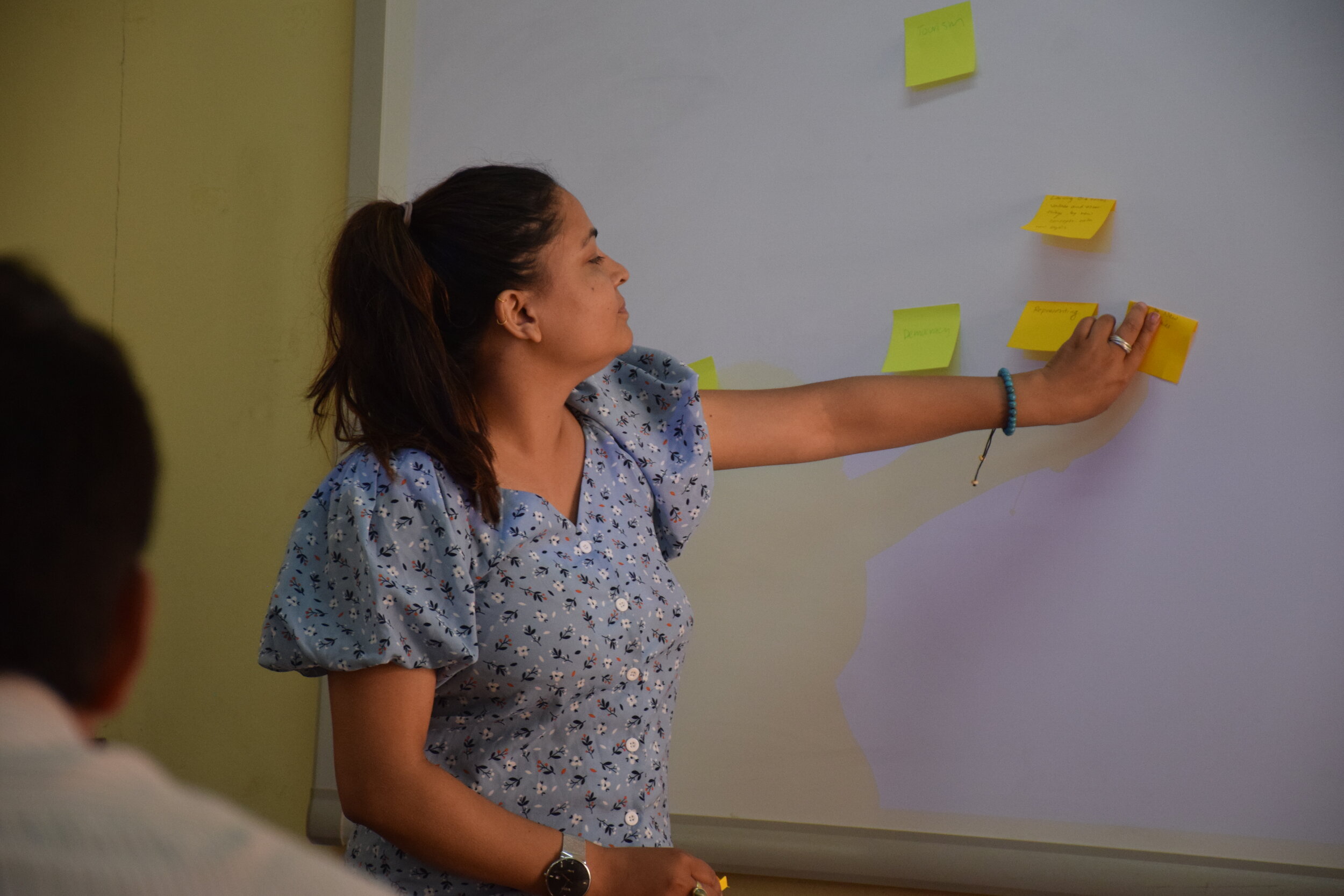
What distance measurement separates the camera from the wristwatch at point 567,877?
984mm

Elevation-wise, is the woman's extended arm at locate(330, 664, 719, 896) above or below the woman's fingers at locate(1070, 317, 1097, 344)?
below

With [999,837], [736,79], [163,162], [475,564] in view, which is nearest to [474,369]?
[475,564]

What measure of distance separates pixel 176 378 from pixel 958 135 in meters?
1.32

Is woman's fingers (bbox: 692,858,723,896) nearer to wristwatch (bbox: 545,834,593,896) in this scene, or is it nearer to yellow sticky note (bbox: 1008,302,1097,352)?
wristwatch (bbox: 545,834,593,896)

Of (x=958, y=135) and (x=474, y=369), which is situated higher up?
(x=958, y=135)

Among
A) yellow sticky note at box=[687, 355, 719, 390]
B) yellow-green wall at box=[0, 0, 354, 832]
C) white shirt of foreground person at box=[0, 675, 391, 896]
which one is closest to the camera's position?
white shirt of foreground person at box=[0, 675, 391, 896]

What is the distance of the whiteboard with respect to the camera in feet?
3.97

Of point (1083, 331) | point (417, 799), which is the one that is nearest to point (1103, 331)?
point (1083, 331)

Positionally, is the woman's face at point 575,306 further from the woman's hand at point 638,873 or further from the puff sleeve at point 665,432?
the woman's hand at point 638,873

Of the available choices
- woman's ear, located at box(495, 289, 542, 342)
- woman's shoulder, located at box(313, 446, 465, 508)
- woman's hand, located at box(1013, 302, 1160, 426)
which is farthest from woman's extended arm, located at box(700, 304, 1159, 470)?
woman's shoulder, located at box(313, 446, 465, 508)

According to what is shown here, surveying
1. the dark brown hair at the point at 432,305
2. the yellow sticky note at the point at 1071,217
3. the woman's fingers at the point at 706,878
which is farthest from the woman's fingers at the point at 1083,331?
the woman's fingers at the point at 706,878

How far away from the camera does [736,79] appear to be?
4.76 ft

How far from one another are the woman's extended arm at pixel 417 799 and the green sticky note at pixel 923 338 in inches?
27.3

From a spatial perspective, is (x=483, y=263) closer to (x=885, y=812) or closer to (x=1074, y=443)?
(x=1074, y=443)
